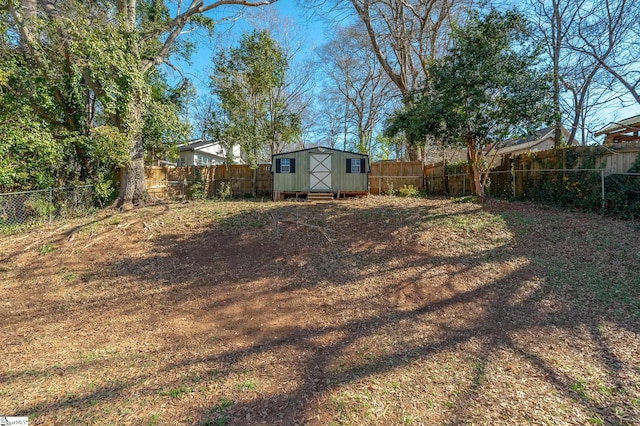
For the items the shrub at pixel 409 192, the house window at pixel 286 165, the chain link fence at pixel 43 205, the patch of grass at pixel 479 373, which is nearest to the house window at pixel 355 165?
the shrub at pixel 409 192

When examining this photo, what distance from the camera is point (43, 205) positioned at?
344 inches

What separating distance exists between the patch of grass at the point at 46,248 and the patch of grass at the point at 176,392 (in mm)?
6004

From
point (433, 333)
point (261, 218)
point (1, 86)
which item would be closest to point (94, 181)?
point (1, 86)

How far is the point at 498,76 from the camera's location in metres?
7.69

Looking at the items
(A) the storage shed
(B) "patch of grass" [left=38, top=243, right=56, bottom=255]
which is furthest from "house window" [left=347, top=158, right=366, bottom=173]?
(B) "patch of grass" [left=38, top=243, right=56, bottom=255]

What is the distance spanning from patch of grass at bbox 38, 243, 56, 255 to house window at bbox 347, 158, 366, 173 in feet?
33.0

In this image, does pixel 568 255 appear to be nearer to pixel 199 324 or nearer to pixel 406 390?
pixel 406 390

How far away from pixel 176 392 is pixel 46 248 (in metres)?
6.25

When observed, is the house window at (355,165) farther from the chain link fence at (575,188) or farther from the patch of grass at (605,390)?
the patch of grass at (605,390)

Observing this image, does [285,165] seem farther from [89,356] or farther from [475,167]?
[89,356]

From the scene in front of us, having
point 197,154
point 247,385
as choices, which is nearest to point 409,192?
point 247,385

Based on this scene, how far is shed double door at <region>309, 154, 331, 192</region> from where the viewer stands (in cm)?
1326

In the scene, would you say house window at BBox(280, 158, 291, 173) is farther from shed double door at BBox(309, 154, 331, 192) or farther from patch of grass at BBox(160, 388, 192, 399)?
patch of grass at BBox(160, 388, 192, 399)

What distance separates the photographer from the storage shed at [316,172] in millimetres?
13266
